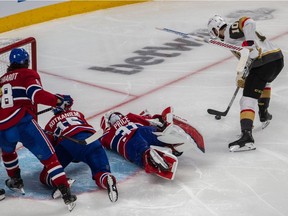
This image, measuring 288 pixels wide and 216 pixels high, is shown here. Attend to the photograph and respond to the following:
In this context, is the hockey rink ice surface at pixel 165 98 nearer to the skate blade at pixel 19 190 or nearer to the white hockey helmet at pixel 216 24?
the skate blade at pixel 19 190

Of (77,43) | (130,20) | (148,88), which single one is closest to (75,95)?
(148,88)

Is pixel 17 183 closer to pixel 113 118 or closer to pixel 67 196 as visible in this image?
pixel 67 196

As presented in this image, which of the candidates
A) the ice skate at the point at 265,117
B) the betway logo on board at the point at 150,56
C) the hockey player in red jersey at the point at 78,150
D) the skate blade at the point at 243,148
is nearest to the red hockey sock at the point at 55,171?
the hockey player in red jersey at the point at 78,150

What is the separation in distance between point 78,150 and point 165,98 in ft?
5.11

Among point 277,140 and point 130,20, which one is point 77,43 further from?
point 277,140

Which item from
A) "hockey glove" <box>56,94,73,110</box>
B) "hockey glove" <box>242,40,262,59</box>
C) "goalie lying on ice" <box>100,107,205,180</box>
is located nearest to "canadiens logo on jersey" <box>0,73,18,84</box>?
"hockey glove" <box>56,94,73,110</box>

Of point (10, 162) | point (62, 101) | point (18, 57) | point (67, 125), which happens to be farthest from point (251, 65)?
point (10, 162)

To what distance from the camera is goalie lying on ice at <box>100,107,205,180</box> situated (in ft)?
11.1

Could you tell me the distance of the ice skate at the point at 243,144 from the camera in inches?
151

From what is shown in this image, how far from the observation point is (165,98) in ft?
15.8

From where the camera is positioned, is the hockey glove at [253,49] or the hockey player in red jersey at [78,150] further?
the hockey glove at [253,49]

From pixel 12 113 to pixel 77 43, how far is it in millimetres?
3239

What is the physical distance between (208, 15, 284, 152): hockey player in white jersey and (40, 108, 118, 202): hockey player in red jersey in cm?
91

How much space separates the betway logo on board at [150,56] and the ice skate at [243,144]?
176 cm
